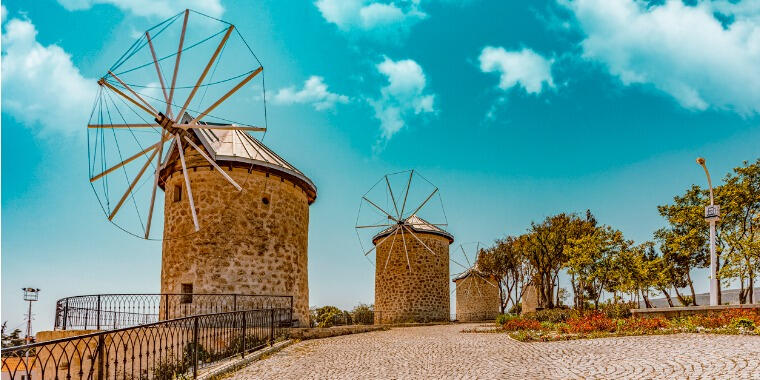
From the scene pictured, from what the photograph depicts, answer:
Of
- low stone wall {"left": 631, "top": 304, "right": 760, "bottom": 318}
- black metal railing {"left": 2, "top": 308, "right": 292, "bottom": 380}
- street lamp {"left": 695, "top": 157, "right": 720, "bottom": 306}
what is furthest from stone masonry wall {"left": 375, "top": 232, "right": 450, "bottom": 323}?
street lamp {"left": 695, "top": 157, "right": 720, "bottom": 306}

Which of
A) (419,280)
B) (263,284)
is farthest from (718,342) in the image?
(419,280)

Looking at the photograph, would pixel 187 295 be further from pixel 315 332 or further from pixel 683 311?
pixel 683 311

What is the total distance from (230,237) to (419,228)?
698 inches

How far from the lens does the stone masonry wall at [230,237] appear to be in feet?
56.8

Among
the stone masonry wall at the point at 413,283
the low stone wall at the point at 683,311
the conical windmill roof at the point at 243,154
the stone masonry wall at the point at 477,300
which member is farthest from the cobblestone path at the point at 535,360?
the stone masonry wall at the point at 477,300

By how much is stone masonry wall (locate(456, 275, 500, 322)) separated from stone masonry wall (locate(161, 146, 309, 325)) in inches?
949

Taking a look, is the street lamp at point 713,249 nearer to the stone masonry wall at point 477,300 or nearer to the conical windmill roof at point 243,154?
the conical windmill roof at point 243,154

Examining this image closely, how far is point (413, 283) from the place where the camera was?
32.4 metres

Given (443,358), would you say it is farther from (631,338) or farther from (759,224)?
(759,224)

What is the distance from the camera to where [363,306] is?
39500 mm

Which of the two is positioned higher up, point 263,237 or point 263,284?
point 263,237

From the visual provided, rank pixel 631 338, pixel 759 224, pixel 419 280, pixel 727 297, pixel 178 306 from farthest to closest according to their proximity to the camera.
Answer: pixel 727 297
pixel 419 280
pixel 759 224
pixel 178 306
pixel 631 338

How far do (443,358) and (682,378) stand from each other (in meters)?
4.74

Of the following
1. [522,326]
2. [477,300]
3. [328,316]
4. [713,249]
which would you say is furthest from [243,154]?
[477,300]
